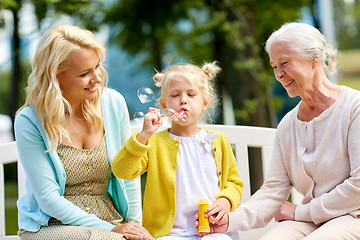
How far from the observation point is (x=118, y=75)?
30.1 feet

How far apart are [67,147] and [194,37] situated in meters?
5.95

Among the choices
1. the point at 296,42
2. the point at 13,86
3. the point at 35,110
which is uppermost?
the point at 296,42

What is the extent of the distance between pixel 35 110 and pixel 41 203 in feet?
1.53

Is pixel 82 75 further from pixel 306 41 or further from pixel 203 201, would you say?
pixel 306 41

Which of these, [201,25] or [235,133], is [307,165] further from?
[201,25]

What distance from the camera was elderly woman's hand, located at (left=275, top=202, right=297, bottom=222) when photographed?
98.4 inches

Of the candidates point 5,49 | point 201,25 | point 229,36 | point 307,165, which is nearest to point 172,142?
point 307,165

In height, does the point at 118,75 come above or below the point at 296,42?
below

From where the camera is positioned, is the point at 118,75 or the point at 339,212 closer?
the point at 339,212

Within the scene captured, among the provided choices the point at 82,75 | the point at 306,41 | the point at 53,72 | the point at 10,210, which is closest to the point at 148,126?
the point at 82,75

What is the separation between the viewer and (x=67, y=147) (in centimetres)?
261

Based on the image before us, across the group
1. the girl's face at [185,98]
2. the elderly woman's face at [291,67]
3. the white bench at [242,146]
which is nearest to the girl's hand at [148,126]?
the girl's face at [185,98]

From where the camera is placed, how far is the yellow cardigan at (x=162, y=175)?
2.46m

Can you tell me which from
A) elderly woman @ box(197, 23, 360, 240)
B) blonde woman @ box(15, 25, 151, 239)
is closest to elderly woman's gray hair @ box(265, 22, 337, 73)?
elderly woman @ box(197, 23, 360, 240)
